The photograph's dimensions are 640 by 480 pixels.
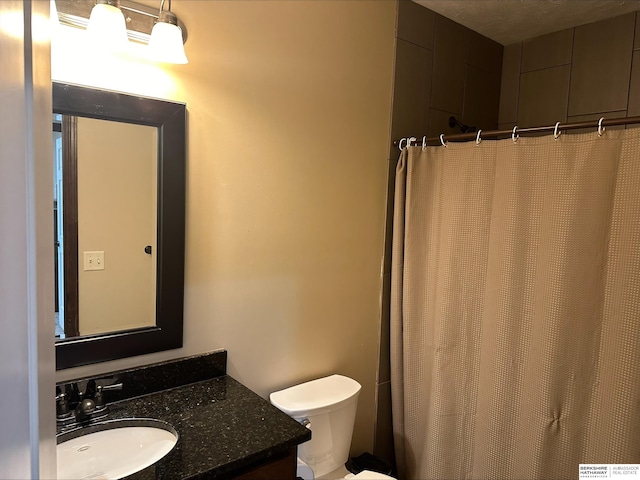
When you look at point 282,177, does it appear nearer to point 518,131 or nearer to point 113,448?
point 518,131

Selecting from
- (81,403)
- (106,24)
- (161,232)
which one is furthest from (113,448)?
(106,24)

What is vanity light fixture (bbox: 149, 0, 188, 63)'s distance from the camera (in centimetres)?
132

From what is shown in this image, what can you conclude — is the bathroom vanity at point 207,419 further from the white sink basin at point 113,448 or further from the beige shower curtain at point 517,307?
the beige shower curtain at point 517,307

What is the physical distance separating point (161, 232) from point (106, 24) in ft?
2.06

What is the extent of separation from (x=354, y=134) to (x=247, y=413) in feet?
4.08

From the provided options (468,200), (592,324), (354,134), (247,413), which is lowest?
(247,413)

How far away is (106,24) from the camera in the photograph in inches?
48.6

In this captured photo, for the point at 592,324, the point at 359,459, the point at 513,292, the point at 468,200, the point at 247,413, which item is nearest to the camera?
the point at 247,413

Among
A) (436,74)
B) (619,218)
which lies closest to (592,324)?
(619,218)

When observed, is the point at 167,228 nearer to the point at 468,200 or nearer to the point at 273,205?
the point at 273,205

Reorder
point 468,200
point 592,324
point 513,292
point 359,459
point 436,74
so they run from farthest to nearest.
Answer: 1. point 436,74
2. point 359,459
3. point 468,200
4. point 513,292
5. point 592,324

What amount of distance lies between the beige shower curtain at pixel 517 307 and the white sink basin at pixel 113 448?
1203 millimetres

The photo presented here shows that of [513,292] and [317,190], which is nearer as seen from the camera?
[513,292]

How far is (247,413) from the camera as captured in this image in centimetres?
138
